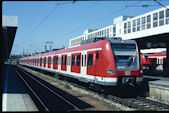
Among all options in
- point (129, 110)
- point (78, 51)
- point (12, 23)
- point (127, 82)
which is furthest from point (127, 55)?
point (12, 23)

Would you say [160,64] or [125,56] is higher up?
[125,56]

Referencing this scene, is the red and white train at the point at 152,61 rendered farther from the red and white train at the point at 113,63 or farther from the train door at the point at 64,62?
the red and white train at the point at 113,63

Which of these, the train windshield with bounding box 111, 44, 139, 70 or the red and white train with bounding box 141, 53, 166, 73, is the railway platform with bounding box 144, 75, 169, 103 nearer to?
the train windshield with bounding box 111, 44, 139, 70

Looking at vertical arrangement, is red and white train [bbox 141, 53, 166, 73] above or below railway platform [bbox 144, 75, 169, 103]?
above

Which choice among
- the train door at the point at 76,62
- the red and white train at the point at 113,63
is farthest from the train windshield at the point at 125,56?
the train door at the point at 76,62

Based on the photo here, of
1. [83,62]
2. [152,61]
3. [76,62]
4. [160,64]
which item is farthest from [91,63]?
[160,64]

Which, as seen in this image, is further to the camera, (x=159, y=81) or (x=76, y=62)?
(x=76, y=62)

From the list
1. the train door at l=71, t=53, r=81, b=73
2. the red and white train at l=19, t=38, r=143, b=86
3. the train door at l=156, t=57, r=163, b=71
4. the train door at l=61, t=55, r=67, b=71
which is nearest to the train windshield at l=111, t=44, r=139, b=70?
the red and white train at l=19, t=38, r=143, b=86

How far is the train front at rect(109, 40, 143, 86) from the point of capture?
1202cm

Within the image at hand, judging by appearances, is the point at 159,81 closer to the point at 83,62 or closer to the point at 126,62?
the point at 126,62

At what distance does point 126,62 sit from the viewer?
40.3 feet

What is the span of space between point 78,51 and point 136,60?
17.8ft

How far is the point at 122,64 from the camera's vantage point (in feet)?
39.9

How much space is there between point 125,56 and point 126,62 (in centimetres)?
37
